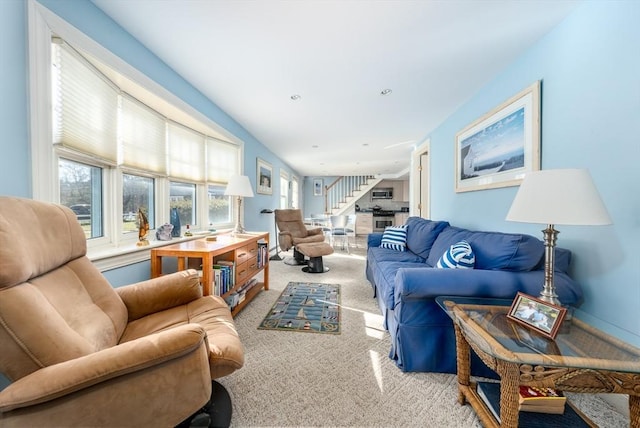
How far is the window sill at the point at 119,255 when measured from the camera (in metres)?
1.56

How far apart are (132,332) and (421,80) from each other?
292 cm

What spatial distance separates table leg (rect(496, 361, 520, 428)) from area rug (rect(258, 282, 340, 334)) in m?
1.22

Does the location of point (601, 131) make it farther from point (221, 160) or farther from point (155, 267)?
point (221, 160)

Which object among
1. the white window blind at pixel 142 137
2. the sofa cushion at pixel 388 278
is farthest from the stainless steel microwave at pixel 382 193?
the white window blind at pixel 142 137

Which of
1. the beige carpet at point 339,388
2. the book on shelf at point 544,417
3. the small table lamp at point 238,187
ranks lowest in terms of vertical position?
the beige carpet at point 339,388

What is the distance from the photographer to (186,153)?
107 inches

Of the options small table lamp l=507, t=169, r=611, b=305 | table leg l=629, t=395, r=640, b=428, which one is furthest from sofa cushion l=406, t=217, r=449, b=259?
table leg l=629, t=395, r=640, b=428

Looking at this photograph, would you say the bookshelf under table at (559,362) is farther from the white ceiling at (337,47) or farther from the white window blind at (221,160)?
the white window blind at (221,160)

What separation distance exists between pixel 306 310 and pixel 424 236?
1538 millimetres

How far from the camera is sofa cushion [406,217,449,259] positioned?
2664 mm

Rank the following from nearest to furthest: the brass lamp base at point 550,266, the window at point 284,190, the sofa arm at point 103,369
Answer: the sofa arm at point 103,369, the brass lamp base at point 550,266, the window at point 284,190

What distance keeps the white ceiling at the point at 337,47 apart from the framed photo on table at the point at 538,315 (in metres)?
1.69

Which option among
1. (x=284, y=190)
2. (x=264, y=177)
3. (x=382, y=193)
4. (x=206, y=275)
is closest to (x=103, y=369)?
(x=206, y=275)

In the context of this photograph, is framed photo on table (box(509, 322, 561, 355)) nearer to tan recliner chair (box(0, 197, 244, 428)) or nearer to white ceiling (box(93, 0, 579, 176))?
tan recliner chair (box(0, 197, 244, 428))
